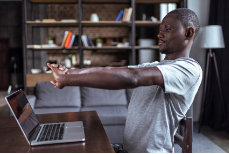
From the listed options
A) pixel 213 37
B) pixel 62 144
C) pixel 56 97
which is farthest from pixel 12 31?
pixel 62 144

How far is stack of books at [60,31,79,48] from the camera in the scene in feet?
11.8

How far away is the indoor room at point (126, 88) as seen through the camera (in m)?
0.69

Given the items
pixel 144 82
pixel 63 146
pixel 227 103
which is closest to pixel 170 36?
pixel 144 82

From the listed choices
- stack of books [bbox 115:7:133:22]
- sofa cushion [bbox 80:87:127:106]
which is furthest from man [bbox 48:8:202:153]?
stack of books [bbox 115:7:133:22]

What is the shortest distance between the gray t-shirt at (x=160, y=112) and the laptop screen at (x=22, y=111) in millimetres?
402

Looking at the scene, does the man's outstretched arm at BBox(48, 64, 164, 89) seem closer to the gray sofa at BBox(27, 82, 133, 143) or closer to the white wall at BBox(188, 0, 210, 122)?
the gray sofa at BBox(27, 82, 133, 143)

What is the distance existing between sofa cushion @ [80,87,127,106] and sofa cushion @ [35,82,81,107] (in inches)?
4.5

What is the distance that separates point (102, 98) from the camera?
2951 mm

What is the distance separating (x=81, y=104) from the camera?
118 inches

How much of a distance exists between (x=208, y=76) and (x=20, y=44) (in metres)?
6.43

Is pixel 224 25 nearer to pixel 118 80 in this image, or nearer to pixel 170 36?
pixel 170 36

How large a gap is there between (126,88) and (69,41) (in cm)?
325

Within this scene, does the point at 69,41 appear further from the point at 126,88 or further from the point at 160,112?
the point at 126,88

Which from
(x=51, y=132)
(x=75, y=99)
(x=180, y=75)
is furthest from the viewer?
(x=75, y=99)
